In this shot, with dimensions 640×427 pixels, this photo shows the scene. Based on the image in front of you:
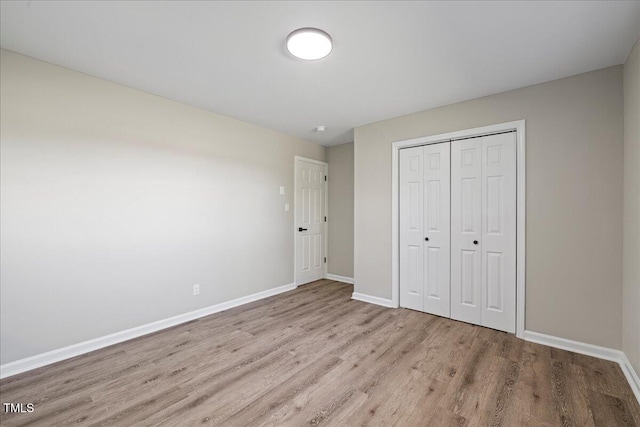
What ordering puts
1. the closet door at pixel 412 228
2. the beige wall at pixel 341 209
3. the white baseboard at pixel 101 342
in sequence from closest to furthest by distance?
the white baseboard at pixel 101 342, the closet door at pixel 412 228, the beige wall at pixel 341 209

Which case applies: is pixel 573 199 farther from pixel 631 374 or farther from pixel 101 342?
pixel 101 342

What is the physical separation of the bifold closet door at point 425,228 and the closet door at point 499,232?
0.39 meters

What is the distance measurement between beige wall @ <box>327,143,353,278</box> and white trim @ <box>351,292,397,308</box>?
952 millimetres

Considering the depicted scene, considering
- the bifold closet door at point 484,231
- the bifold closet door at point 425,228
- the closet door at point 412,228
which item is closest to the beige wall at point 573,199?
the bifold closet door at point 484,231

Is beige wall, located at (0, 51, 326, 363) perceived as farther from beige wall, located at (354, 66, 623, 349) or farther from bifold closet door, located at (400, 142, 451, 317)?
beige wall, located at (354, 66, 623, 349)

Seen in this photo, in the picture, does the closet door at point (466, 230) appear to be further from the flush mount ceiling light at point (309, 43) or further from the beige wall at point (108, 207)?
the beige wall at point (108, 207)

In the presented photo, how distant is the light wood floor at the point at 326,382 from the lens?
5.63 feet

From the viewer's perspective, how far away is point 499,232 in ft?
9.58

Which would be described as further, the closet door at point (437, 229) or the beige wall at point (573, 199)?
the closet door at point (437, 229)

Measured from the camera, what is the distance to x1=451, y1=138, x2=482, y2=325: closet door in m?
3.06

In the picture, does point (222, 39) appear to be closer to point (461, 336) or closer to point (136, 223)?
point (136, 223)

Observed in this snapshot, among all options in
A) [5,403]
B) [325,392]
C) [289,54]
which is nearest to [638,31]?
[289,54]

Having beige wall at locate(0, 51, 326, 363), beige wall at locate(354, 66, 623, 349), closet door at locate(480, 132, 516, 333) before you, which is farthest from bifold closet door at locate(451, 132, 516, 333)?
beige wall at locate(0, 51, 326, 363)

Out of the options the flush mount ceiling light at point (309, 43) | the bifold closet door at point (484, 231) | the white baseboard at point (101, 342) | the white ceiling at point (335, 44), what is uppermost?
the white ceiling at point (335, 44)
